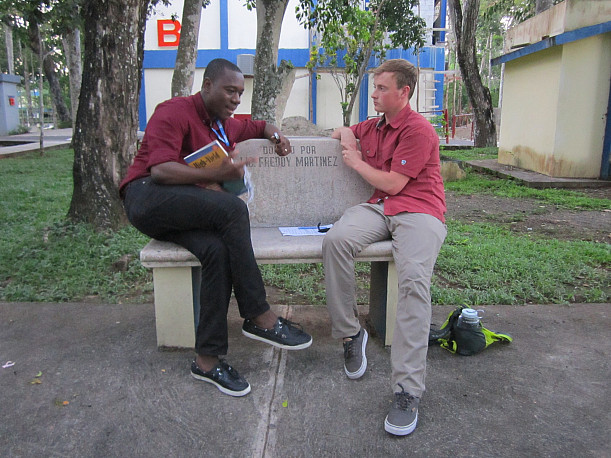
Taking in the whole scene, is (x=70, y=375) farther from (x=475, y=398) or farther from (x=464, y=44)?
(x=464, y=44)

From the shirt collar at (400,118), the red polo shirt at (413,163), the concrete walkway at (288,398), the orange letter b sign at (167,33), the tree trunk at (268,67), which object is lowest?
the concrete walkway at (288,398)

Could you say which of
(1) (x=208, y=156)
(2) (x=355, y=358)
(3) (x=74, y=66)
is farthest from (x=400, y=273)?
(3) (x=74, y=66)

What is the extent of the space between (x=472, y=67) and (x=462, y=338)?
13000 mm

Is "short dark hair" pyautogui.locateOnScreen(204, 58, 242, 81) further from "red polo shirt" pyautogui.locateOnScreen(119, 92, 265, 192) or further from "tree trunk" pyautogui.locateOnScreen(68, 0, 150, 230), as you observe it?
"tree trunk" pyautogui.locateOnScreen(68, 0, 150, 230)

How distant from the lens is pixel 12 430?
2387mm

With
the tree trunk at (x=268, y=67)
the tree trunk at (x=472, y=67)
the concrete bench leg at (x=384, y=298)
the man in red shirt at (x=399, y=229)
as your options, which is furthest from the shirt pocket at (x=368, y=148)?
the tree trunk at (x=472, y=67)

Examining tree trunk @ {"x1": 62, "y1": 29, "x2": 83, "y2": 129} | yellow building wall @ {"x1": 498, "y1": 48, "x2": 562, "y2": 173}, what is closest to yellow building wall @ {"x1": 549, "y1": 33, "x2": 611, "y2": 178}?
yellow building wall @ {"x1": 498, "y1": 48, "x2": 562, "y2": 173}

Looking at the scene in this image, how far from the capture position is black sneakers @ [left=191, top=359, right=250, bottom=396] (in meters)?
2.67

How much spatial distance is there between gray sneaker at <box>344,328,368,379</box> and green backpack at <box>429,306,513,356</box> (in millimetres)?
507

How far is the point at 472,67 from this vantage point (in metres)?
14.6

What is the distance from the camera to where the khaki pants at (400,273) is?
254cm

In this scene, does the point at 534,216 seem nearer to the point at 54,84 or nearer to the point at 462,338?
the point at 462,338

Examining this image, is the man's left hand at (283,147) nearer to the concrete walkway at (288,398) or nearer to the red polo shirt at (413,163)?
the red polo shirt at (413,163)

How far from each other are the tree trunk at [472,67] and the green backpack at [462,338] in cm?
1243
